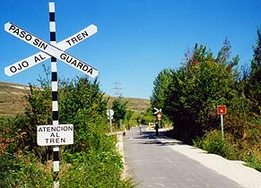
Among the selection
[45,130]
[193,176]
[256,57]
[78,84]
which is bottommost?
[193,176]

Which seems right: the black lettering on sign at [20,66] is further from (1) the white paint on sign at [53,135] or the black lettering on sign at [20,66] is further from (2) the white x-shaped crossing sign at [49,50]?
(1) the white paint on sign at [53,135]

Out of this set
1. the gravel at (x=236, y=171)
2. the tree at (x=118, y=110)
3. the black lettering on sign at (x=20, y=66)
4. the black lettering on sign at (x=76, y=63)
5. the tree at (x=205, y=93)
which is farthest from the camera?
the tree at (x=118, y=110)

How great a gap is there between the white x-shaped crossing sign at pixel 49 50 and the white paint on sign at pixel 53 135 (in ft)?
3.28

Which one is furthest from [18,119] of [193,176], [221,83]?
[221,83]

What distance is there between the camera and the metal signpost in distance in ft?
20.9

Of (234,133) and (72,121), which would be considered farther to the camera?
(234,133)

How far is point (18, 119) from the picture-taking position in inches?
609

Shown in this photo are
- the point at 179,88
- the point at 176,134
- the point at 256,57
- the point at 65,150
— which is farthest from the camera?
the point at 176,134

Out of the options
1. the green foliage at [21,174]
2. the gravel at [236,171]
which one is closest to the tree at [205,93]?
the gravel at [236,171]

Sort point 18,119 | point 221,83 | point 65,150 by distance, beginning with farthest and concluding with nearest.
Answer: point 221,83 → point 18,119 → point 65,150

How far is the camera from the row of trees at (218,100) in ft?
70.4

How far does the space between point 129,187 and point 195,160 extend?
7754 millimetres

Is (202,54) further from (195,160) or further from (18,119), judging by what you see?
(18,119)

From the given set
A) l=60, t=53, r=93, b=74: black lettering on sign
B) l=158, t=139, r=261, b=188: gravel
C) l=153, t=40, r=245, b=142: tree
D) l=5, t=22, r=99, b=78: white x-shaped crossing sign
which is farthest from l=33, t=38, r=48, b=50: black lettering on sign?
l=153, t=40, r=245, b=142: tree
